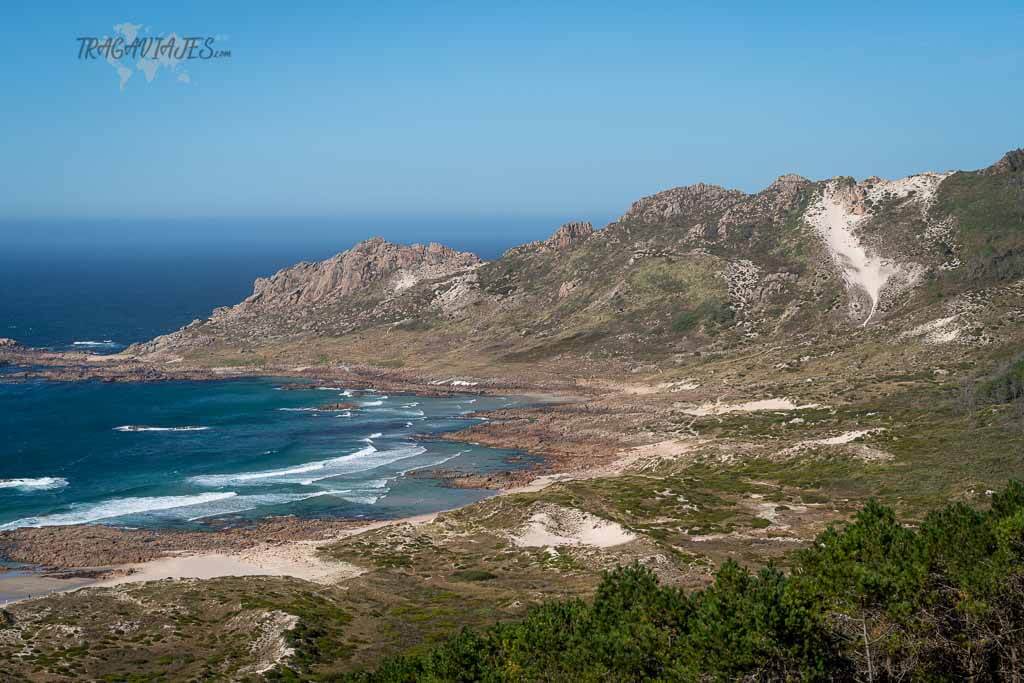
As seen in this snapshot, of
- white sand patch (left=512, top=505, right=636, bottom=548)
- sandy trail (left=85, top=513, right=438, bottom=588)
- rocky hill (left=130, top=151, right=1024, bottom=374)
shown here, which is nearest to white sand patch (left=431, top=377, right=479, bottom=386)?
rocky hill (left=130, top=151, right=1024, bottom=374)

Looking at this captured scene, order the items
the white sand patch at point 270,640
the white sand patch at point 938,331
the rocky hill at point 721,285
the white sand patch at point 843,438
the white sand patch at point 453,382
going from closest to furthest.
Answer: the white sand patch at point 270,640
the white sand patch at point 843,438
the white sand patch at point 938,331
the rocky hill at point 721,285
the white sand patch at point 453,382

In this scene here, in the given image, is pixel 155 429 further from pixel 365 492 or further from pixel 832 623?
pixel 832 623

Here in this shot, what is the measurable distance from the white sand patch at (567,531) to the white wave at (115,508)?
30101 mm

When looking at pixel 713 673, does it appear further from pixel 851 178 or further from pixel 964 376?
pixel 851 178

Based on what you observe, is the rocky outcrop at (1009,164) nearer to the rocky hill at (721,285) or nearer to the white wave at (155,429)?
the rocky hill at (721,285)

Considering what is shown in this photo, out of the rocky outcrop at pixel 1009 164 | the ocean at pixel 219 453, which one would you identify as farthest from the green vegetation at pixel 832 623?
the rocky outcrop at pixel 1009 164

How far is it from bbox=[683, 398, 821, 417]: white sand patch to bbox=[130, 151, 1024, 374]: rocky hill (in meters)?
24.9

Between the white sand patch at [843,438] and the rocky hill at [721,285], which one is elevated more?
the rocky hill at [721,285]

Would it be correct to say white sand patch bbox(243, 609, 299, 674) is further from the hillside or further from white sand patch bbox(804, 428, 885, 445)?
white sand patch bbox(804, 428, 885, 445)

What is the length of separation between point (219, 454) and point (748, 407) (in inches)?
2349

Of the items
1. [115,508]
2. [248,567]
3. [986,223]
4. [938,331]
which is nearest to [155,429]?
[115,508]

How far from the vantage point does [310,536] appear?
71.2 meters

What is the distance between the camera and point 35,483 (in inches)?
3474

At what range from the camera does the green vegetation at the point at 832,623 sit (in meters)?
28.1
